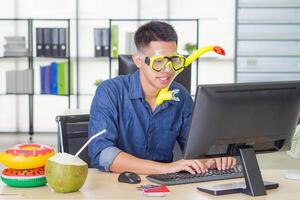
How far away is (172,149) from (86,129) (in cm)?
41

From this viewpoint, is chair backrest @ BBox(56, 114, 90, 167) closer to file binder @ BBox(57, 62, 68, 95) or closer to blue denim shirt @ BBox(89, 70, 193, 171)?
blue denim shirt @ BBox(89, 70, 193, 171)

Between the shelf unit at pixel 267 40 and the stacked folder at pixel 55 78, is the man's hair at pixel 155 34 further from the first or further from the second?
the shelf unit at pixel 267 40

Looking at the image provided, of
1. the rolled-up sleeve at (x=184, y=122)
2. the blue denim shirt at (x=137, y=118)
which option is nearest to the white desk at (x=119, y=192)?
the blue denim shirt at (x=137, y=118)

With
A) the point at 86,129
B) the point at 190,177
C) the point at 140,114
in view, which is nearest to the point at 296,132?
the point at 190,177

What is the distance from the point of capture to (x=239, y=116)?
6.48 feet

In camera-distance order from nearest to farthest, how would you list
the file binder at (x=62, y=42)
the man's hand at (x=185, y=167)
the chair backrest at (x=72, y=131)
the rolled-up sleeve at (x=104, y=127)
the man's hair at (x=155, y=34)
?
the man's hand at (x=185, y=167), the rolled-up sleeve at (x=104, y=127), the man's hair at (x=155, y=34), the chair backrest at (x=72, y=131), the file binder at (x=62, y=42)

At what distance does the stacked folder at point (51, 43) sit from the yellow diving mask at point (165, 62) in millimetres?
4208

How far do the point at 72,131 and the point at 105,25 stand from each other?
451 cm

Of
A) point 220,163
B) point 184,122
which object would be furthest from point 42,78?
point 220,163

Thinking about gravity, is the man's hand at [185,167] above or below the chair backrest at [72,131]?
below

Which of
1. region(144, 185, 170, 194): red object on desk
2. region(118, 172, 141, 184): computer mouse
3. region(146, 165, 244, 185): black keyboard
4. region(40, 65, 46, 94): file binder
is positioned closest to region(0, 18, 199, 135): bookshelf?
region(40, 65, 46, 94): file binder

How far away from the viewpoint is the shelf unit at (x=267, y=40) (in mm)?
7023

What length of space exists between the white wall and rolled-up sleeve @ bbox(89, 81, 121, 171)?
454cm

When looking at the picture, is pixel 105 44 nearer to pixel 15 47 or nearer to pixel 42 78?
pixel 42 78
